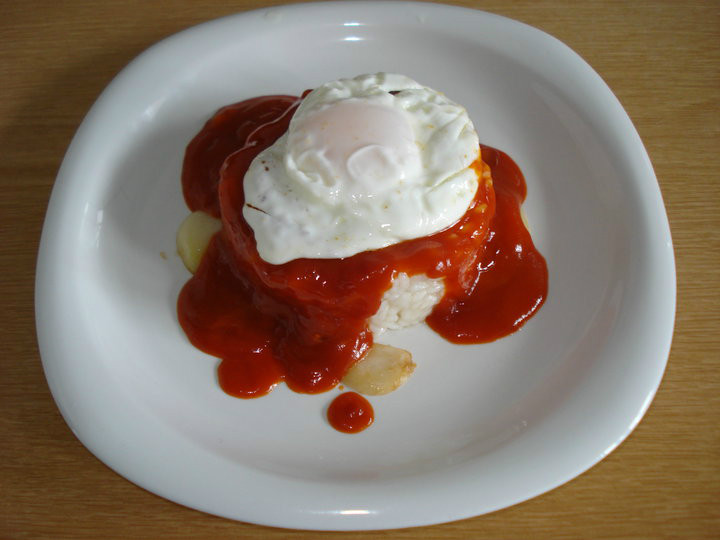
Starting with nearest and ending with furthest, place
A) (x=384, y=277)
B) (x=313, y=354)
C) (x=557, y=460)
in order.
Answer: (x=557, y=460)
(x=384, y=277)
(x=313, y=354)

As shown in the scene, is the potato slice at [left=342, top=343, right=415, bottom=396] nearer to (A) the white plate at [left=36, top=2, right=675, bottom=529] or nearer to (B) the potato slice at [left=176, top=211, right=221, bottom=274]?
(A) the white plate at [left=36, top=2, right=675, bottom=529]

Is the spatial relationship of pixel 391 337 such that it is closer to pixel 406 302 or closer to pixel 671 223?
pixel 406 302

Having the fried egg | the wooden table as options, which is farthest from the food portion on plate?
the wooden table

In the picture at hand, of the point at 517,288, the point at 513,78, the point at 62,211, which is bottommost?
the point at 517,288

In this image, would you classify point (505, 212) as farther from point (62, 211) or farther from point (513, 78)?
point (62, 211)

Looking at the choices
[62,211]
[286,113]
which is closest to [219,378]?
[62,211]

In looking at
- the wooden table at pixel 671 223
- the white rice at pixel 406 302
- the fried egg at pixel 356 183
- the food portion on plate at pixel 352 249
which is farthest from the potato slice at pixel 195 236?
the white rice at pixel 406 302
